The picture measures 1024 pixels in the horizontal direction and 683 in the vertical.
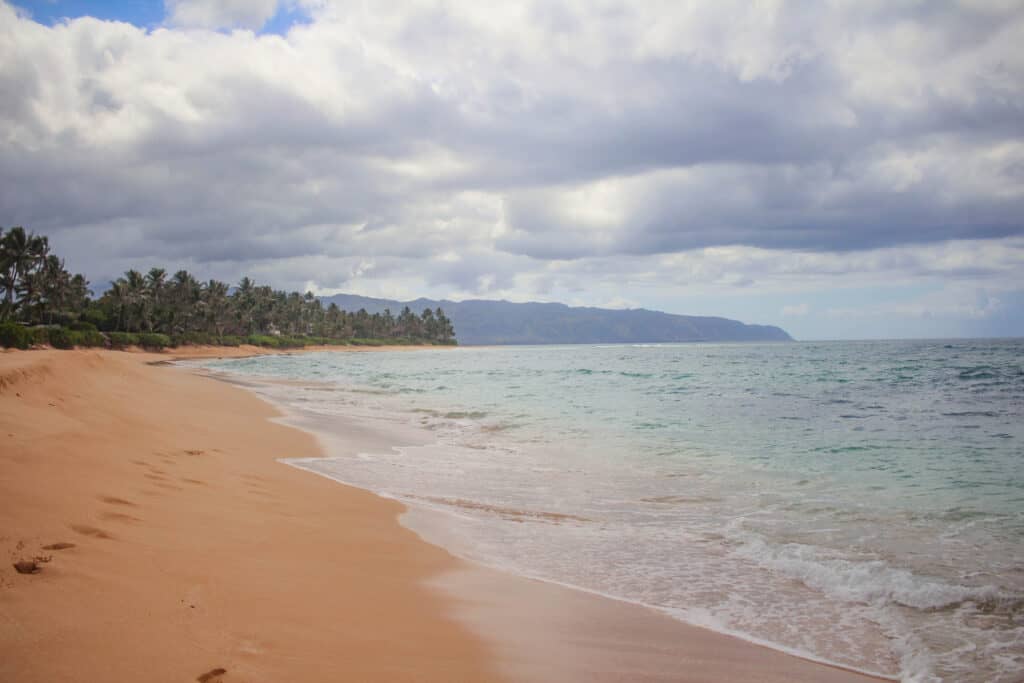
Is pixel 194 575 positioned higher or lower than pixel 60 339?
lower

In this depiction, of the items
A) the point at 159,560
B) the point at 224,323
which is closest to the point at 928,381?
the point at 159,560

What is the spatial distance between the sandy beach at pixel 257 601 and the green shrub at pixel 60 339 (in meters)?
62.1

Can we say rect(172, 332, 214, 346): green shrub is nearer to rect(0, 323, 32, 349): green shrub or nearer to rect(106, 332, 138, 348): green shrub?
rect(106, 332, 138, 348): green shrub

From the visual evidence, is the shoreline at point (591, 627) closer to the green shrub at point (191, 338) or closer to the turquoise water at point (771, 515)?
the turquoise water at point (771, 515)

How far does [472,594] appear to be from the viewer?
5.14m

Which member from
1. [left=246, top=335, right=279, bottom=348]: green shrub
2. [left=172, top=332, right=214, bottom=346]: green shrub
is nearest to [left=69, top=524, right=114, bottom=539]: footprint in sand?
[left=172, top=332, right=214, bottom=346]: green shrub

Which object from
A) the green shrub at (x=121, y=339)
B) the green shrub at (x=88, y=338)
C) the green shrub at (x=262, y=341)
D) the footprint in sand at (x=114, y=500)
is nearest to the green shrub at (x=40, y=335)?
the green shrub at (x=88, y=338)

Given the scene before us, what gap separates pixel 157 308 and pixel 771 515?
4269 inches

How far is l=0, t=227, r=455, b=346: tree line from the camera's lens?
240 feet

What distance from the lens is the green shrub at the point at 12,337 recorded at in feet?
144

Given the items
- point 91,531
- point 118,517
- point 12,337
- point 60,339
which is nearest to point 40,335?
point 60,339

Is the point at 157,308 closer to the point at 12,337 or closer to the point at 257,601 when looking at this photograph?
the point at 12,337

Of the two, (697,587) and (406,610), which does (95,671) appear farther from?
(697,587)

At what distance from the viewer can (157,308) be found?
9750cm
